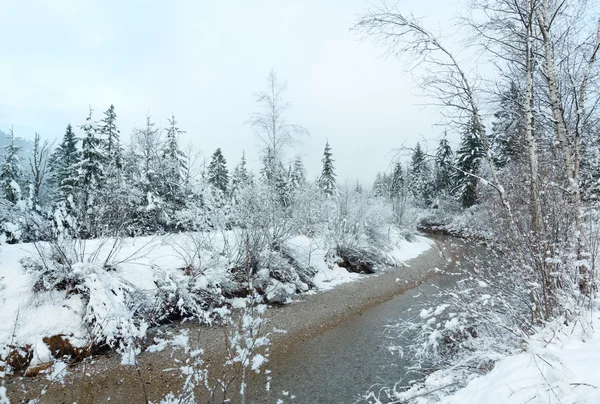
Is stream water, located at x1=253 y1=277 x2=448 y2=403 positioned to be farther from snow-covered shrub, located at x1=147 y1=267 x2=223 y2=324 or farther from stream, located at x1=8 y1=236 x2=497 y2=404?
snow-covered shrub, located at x1=147 y1=267 x2=223 y2=324

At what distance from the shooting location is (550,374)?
1748 mm

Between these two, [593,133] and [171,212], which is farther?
[171,212]

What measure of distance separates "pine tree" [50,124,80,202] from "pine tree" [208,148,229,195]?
1096 centimetres

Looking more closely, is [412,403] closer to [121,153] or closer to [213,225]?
[213,225]

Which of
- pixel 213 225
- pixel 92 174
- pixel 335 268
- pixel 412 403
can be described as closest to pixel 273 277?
pixel 213 225

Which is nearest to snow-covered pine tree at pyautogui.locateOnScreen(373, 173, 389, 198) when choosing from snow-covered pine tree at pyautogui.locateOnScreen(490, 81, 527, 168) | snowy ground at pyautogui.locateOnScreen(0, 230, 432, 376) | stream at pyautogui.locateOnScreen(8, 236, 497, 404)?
stream at pyautogui.locateOnScreen(8, 236, 497, 404)

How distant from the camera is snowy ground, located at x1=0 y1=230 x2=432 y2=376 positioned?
5312 millimetres

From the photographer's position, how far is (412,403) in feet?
11.6

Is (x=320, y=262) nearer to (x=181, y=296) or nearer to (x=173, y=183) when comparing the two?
(x=181, y=296)

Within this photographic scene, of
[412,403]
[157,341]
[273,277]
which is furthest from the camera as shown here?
[273,277]

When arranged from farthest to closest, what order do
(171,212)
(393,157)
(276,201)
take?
(171,212), (276,201), (393,157)

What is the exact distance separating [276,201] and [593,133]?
890 cm

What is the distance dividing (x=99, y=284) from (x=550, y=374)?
722 cm

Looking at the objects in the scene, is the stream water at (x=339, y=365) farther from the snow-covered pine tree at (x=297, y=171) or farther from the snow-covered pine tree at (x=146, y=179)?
the snow-covered pine tree at (x=297, y=171)
